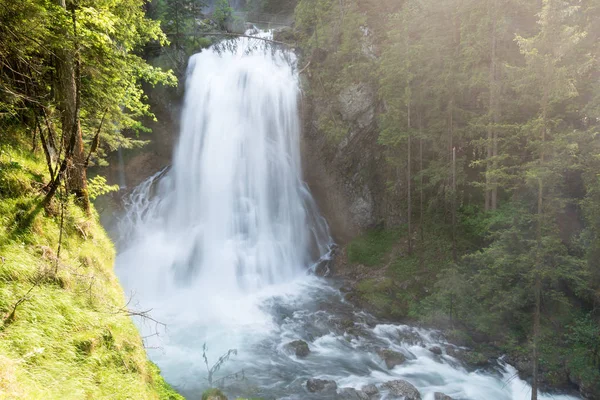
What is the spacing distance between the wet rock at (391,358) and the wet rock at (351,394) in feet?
6.18

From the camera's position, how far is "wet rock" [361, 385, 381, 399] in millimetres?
9211

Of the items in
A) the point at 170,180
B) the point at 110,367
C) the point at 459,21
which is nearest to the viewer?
the point at 110,367

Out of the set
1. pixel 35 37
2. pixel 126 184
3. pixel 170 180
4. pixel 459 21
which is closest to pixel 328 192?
pixel 170 180

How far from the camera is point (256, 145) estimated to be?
66.9 feet

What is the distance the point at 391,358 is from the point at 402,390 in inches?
→ 67.7

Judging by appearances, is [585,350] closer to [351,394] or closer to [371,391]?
[371,391]

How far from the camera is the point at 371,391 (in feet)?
30.7

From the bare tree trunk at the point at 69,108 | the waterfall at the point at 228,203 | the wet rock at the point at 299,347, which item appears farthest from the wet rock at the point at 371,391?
the bare tree trunk at the point at 69,108

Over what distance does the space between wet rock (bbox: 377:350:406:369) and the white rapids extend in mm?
190

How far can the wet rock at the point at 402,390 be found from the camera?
916cm

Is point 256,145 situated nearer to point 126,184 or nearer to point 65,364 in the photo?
point 126,184

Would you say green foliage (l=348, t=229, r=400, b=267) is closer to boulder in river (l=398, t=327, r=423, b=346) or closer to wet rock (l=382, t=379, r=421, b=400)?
boulder in river (l=398, t=327, r=423, b=346)

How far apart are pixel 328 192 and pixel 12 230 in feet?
56.2

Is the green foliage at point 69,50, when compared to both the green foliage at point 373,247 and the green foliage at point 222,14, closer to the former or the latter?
the green foliage at point 373,247
